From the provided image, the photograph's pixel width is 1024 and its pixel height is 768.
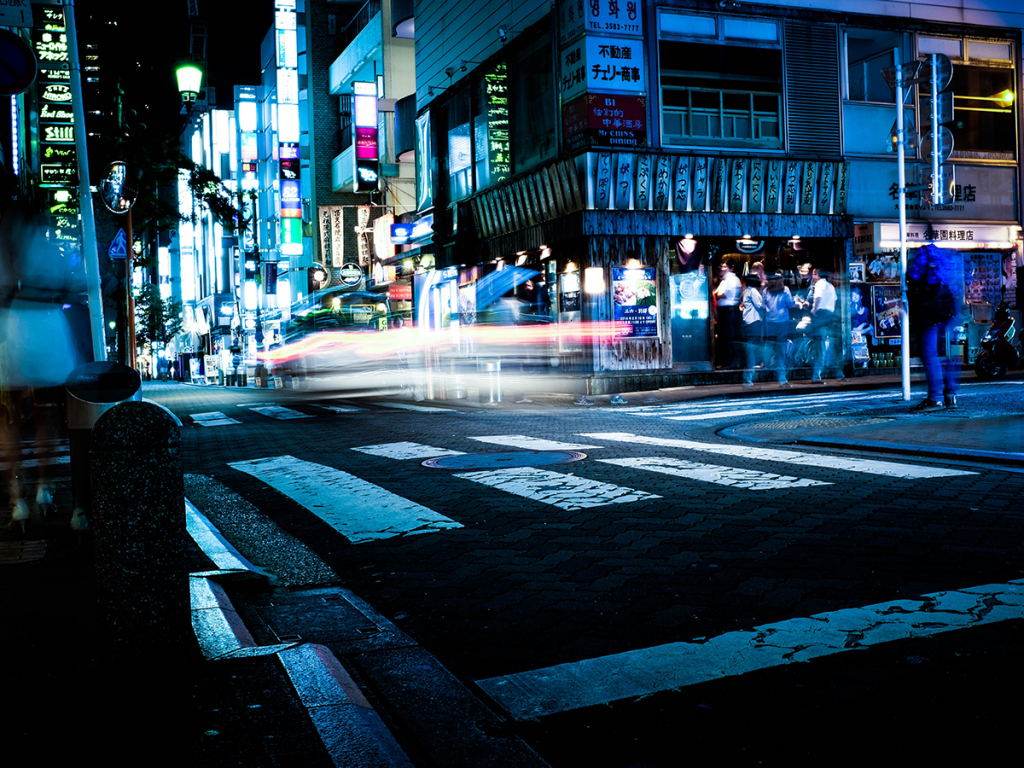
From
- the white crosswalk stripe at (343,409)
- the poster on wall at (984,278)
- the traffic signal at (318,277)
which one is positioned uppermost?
the traffic signal at (318,277)

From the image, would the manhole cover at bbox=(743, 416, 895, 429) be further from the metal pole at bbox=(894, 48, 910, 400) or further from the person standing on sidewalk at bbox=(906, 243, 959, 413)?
the metal pole at bbox=(894, 48, 910, 400)

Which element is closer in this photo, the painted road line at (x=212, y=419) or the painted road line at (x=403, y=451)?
the painted road line at (x=403, y=451)

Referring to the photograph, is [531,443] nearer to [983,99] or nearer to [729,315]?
[729,315]

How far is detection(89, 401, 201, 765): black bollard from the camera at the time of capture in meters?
3.30

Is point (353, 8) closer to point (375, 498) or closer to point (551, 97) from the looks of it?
point (551, 97)

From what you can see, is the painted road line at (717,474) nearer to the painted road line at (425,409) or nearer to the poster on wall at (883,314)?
the painted road line at (425,409)

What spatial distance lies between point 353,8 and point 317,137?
31.1ft

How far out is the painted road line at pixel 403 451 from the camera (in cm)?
973

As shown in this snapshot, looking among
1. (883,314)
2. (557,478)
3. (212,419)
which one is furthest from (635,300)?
(557,478)

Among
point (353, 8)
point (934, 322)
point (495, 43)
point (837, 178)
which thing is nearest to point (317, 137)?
point (353, 8)

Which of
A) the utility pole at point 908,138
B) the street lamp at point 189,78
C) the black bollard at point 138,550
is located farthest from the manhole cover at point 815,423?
the street lamp at point 189,78

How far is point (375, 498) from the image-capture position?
7.15 meters

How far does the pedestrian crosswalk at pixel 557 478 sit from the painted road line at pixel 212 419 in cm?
658

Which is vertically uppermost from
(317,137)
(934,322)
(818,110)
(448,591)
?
(317,137)
